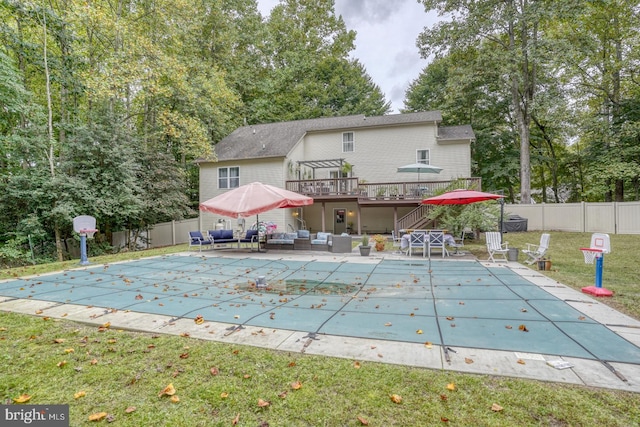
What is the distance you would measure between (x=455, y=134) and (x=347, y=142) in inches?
264

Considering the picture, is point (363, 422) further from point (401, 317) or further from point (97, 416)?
point (401, 317)

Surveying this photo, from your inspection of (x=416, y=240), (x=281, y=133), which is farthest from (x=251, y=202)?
(x=281, y=133)

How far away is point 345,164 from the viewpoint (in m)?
19.0

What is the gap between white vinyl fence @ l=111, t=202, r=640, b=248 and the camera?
47.8 ft

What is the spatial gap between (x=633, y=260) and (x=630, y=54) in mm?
16460

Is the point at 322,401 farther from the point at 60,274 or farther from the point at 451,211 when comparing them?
the point at 451,211

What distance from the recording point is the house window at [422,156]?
730 inches

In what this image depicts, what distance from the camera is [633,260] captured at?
9234mm

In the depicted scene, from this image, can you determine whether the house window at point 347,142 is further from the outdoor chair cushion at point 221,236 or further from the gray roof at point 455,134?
the outdoor chair cushion at point 221,236

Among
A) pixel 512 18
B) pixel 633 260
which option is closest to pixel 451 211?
pixel 633 260

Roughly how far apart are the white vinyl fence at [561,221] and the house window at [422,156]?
5400 millimetres

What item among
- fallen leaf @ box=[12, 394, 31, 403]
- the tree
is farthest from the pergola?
fallen leaf @ box=[12, 394, 31, 403]

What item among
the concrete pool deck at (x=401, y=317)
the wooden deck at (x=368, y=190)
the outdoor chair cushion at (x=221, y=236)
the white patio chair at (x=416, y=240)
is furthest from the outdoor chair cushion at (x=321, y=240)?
the wooden deck at (x=368, y=190)

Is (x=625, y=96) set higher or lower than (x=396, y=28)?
lower
